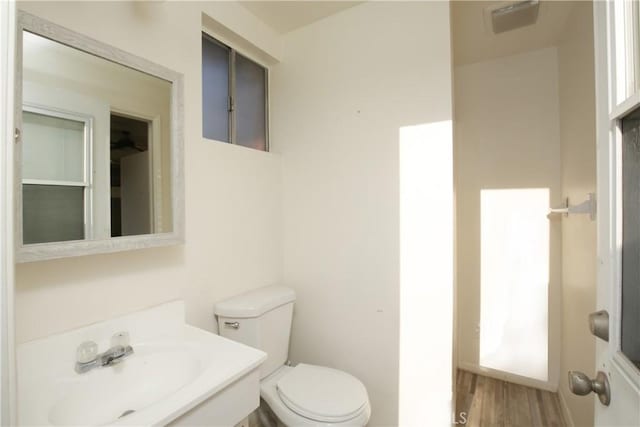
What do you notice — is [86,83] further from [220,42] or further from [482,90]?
[482,90]

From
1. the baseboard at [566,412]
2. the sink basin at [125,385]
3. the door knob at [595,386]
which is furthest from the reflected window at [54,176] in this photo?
the baseboard at [566,412]

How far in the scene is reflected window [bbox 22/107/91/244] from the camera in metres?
0.86

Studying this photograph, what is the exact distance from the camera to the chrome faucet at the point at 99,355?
94 centimetres

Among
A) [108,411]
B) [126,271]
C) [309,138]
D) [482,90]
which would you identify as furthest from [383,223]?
[482,90]

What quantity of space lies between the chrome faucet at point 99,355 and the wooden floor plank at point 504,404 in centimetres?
195

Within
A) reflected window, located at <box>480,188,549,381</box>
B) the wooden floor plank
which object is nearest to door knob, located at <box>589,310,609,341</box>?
the wooden floor plank

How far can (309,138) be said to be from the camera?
1.81 metres

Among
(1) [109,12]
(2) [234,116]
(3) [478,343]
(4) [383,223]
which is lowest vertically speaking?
(3) [478,343]

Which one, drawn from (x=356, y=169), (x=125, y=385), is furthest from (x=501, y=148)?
(x=125, y=385)

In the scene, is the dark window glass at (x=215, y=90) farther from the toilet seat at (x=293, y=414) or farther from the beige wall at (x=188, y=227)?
the toilet seat at (x=293, y=414)

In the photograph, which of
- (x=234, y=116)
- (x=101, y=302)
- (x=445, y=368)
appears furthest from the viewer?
(x=234, y=116)

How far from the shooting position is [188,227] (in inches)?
52.4

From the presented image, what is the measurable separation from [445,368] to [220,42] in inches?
83.0

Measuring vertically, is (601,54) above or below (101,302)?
above
